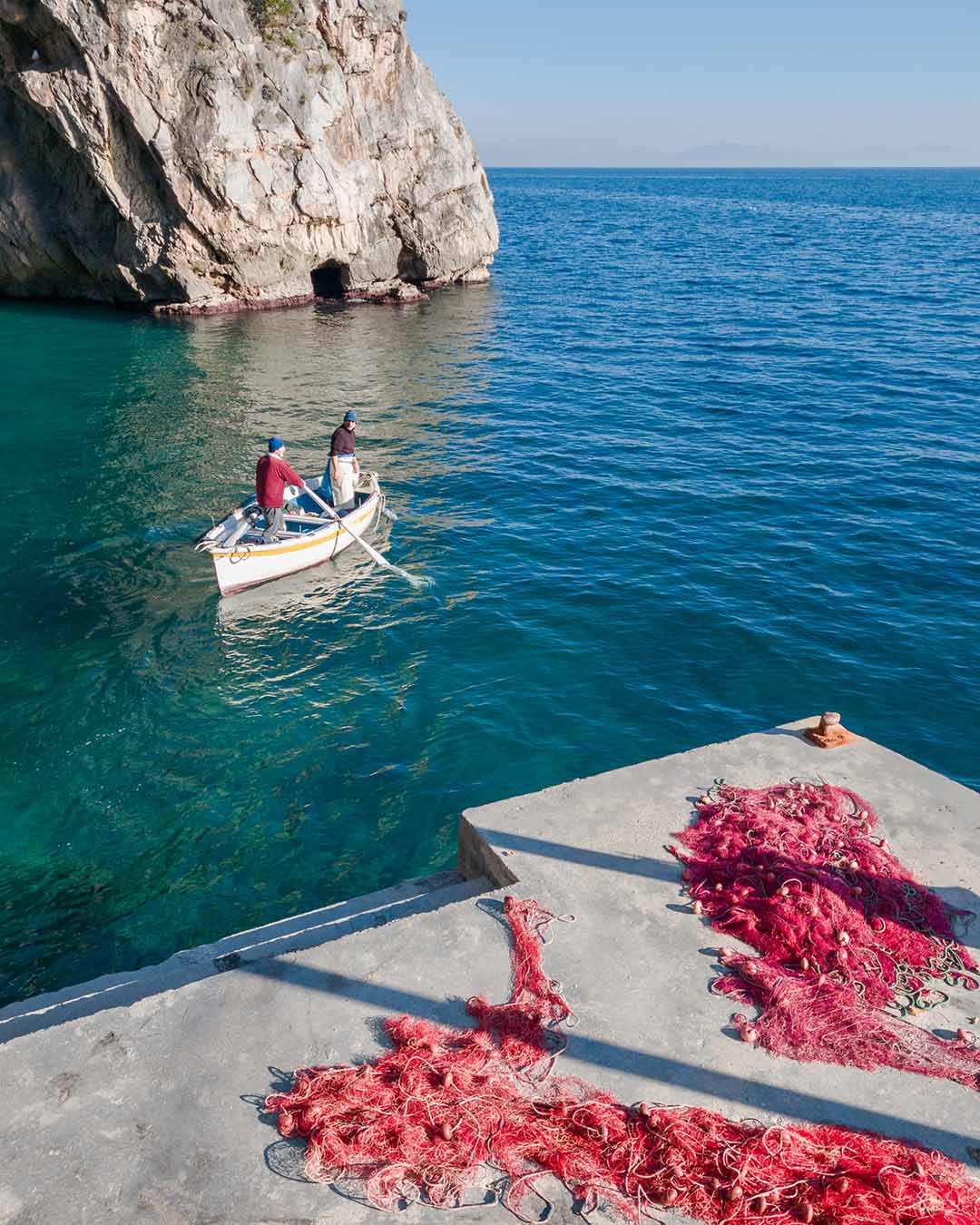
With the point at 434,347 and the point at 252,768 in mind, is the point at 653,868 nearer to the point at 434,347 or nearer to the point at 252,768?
the point at 252,768

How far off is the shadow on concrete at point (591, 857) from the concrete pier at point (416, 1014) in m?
0.02

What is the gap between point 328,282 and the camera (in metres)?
49.9

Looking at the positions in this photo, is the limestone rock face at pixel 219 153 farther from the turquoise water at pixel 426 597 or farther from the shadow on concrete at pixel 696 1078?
the shadow on concrete at pixel 696 1078

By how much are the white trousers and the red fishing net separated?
42.9ft

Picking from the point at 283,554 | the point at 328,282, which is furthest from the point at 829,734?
the point at 328,282

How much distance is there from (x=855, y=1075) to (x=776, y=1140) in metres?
1.07

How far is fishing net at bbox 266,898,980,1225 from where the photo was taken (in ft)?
19.5

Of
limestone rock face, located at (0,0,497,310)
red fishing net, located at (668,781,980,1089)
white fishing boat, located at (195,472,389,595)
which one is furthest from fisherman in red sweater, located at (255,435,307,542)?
limestone rock face, located at (0,0,497,310)

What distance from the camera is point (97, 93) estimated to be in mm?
37625

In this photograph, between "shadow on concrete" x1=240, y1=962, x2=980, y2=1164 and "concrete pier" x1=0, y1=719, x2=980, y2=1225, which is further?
"shadow on concrete" x1=240, y1=962, x2=980, y2=1164

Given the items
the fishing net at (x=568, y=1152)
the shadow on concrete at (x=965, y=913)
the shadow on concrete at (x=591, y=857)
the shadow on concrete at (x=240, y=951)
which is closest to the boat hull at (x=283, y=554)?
the shadow on concrete at (x=240, y=951)

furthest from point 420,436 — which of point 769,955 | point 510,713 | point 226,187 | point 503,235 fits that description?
point 503,235

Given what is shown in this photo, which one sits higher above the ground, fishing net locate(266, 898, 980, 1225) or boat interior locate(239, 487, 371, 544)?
boat interior locate(239, 487, 371, 544)

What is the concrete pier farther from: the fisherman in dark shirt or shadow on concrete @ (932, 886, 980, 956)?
the fisherman in dark shirt
